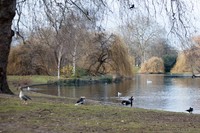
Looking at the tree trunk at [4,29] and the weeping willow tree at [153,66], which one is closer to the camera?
the tree trunk at [4,29]

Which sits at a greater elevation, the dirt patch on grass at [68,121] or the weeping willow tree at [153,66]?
the weeping willow tree at [153,66]

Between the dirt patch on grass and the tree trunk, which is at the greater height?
the tree trunk

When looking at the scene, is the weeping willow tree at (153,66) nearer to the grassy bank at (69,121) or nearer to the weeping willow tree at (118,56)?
the weeping willow tree at (118,56)

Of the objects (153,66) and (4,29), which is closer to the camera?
(4,29)

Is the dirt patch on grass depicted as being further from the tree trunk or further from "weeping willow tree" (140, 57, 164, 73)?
"weeping willow tree" (140, 57, 164, 73)

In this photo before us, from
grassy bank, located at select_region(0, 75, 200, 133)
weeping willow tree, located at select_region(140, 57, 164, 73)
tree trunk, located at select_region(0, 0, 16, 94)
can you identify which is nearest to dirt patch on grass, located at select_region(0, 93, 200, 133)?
grassy bank, located at select_region(0, 75, 200, 133)

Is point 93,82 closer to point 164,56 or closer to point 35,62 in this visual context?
point 35,62

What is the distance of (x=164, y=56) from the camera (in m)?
59.1

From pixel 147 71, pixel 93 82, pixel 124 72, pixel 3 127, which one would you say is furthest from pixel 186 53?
pixel 147 71

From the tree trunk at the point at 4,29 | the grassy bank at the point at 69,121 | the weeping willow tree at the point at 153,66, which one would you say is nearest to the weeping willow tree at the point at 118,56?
the tree trunk at the point at 4,29

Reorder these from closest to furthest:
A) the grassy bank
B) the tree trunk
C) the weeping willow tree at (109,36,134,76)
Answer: the grassy bank
the tree trunk
the weeping willow tree at (109,36,134,76)

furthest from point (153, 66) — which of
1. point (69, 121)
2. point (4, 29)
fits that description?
point (69, 121)

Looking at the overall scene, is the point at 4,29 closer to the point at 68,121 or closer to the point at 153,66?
the point at 68,121

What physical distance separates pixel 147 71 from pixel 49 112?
165ft
